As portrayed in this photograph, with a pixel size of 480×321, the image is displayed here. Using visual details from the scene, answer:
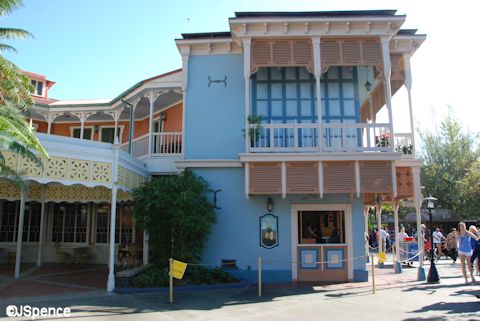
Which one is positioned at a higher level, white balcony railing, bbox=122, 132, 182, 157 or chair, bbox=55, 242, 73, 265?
white balcony railing, bbox=122, 132, 182, 157

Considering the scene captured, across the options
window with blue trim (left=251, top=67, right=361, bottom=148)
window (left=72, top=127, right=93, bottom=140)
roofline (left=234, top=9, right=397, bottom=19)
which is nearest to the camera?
roofline (left=234, top=9, right=397, bottom=19)

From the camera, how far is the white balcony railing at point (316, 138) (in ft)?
40.2

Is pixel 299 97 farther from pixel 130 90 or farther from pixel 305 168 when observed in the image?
pixel 130 90

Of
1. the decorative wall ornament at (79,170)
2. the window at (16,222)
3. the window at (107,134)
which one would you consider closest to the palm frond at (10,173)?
the decorative wall ornament at (79,170)

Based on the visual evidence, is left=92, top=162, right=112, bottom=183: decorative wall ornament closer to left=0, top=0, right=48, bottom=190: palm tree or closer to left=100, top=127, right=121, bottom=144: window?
left=0, top=0, right=48, bottom=190: palm tree

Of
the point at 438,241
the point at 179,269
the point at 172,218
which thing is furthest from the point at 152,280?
the point at 438,241

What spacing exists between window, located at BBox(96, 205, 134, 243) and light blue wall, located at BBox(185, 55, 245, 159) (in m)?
5.34

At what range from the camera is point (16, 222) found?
1777 centimetres

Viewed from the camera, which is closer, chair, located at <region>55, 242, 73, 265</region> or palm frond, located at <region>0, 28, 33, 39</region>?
palm frond, located at <region>0, 28, 33, 39</region>

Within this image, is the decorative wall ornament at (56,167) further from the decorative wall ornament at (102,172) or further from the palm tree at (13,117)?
the decorative wall ornament at (102,172)

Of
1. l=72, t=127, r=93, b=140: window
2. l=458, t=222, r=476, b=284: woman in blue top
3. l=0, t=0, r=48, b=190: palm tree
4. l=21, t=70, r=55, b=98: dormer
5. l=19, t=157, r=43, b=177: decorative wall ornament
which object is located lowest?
l=458, t=222, r=476, b=284: woman in blue top
